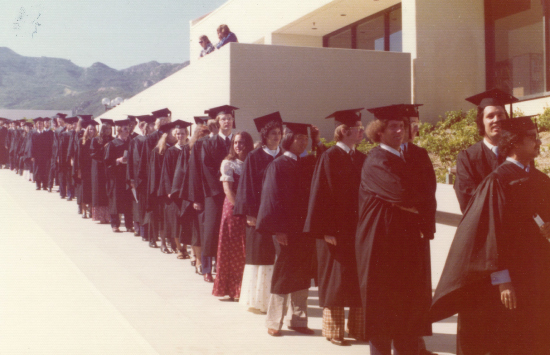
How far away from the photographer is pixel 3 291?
23.5 ft

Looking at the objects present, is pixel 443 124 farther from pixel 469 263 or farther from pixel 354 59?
pixel 469 263

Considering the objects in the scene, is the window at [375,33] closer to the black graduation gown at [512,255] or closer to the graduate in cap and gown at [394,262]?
the graduate in cap and gown at [394,262]

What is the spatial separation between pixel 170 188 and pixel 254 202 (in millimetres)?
3817

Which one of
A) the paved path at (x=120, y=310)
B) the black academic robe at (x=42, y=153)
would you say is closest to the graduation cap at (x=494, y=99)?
the paved path at (x=120, y=310)

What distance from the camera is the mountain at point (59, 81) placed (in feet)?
468

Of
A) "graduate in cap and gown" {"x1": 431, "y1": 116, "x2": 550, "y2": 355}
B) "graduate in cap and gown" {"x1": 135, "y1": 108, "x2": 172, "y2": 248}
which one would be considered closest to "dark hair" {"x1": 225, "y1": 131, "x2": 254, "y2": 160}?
"graduate in cap and gown" {"x1": 431, "y1": 116, "x2": 550, "y2": 355}

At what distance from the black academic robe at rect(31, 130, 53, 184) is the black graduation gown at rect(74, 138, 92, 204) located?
583cm

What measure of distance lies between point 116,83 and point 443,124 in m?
161

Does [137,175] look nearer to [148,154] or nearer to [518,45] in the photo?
[148,154]

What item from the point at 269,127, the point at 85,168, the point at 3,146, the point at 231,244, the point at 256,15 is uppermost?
the point at 256,15

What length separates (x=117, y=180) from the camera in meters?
13.1

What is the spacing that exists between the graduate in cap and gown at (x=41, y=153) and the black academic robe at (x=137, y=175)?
9924 mm

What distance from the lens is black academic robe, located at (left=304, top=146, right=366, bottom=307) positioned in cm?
540

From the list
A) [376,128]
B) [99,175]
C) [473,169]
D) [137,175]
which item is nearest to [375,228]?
[376,128]
